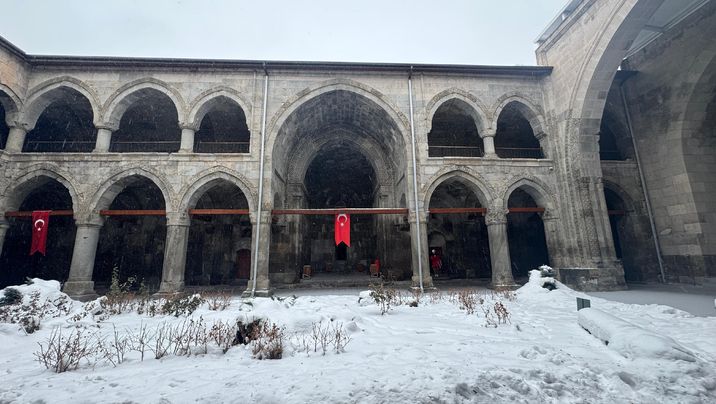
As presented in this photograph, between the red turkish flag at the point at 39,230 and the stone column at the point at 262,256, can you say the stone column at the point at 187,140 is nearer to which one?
the stone column at the point at 262,256

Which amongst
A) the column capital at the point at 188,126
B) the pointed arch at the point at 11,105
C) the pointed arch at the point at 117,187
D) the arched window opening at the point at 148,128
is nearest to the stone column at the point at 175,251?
the pointed arch at the point at 117,187

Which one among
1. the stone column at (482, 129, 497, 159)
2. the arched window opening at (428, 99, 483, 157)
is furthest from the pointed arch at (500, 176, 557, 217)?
the arched window opening at (428, 99, 483, 157)

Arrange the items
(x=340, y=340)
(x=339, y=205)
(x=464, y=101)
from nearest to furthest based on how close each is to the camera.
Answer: (x=340, y=340) → (x=464, y=101) → (x=339, y=205)

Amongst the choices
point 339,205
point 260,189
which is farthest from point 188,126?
point 339,205

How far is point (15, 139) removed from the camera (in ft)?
37.3

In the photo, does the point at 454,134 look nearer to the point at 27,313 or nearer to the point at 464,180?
the point at 464,180

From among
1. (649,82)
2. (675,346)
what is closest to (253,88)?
(675,346)

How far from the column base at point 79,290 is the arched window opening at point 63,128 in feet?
22.7

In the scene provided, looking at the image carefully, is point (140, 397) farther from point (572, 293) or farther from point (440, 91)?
point (440, 91)

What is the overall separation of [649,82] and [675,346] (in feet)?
48.0

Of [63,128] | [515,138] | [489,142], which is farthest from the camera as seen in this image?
[515,138]

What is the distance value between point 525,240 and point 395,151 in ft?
31.5

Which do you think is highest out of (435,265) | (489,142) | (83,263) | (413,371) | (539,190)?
(489,142)

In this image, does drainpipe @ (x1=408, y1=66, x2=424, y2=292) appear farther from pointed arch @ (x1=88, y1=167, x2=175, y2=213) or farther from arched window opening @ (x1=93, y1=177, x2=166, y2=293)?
arched window opening @ (x1=93, y1=177, x2=166, y2=293)
